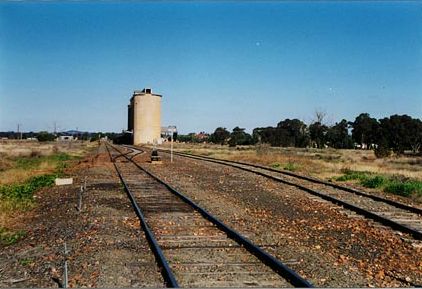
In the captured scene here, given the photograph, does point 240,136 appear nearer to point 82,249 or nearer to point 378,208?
point 378,208

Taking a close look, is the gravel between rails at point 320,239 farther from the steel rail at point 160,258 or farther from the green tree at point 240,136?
the green tree at point 240,136

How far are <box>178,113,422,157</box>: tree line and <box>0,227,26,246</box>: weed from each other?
82538 millimetres

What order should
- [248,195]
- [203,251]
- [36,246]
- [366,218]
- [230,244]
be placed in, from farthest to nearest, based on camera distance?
1. [248,195]
2. [366,218]
3. [36,246]
4. [230,244]
5. [203,251]

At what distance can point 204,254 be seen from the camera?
8164mm

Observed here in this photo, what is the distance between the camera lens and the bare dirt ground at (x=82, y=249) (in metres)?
7.00

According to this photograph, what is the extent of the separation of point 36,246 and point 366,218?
7.65 metres

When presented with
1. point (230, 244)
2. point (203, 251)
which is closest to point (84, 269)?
point (203, 251)

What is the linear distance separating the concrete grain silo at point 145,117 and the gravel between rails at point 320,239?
109 metres

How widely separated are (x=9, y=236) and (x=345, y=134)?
13118cm

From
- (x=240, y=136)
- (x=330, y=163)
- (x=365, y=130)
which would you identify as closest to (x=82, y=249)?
(x=330, y=163)

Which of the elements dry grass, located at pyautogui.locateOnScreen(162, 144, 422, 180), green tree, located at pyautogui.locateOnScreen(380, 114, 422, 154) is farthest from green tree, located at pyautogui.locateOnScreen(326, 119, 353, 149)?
dry grass, located at pyautogui.locateOnScreen(162, 144, 422, 180)

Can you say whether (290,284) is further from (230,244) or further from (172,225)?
(172,225)

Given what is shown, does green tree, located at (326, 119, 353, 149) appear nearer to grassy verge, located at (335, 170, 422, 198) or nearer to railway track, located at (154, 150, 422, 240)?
grassy verge, located at (335, 170, 422, 198)

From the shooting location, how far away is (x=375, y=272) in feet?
24.1
